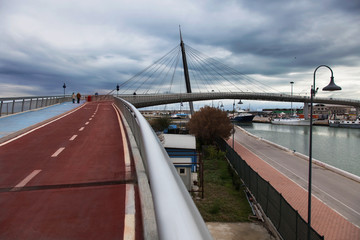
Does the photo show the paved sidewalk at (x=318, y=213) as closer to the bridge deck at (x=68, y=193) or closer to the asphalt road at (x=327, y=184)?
the asphalt road at (x=327, y=184)

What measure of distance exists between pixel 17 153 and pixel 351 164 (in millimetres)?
40680

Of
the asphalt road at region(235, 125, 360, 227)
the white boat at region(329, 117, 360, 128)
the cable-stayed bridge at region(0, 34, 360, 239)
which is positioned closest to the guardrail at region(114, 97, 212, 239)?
the cable-stayed bridge at region(0, 34, 360, 239)

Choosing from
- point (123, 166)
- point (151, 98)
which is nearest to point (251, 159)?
A: point (123, 166)

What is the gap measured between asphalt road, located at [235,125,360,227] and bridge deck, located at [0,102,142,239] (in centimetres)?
1564

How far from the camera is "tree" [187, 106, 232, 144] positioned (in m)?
42.2

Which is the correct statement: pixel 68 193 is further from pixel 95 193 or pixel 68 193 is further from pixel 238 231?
pixel 238 231

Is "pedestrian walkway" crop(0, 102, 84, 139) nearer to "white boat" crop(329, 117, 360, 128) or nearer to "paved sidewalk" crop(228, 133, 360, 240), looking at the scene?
"paved sidewalk" crop(228, 133, 360, 240)

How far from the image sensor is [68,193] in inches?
179

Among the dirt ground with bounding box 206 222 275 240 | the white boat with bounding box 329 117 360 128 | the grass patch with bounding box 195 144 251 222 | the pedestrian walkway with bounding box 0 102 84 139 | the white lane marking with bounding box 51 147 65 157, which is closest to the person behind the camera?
the white lane marking with bounding box 51 147 65 157

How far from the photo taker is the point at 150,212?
10.9 ft

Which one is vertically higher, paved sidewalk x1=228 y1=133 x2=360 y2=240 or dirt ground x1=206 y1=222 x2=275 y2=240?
paved sidewalk x1=228 y1=133 x2=360 y2=240

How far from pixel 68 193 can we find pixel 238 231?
1164 centimetres

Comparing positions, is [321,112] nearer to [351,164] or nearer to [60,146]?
[351,164]

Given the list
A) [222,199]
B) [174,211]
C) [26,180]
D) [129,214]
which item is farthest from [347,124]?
[174,211]
